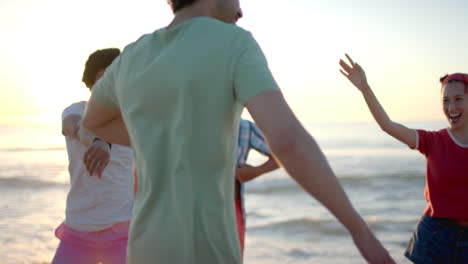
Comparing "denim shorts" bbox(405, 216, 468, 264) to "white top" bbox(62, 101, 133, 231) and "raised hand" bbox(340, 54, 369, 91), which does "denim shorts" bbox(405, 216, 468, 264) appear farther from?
"white top" bbox(62, 101, 133, 231)

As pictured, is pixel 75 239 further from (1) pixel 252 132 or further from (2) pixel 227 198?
(2) pixel 227 198

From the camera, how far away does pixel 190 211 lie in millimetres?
1434

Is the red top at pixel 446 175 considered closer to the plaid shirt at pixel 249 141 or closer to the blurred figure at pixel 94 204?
the plaid shirt at pixel 249 141

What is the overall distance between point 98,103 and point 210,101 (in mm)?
532

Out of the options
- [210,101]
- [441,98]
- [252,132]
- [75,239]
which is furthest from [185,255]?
[441,98]

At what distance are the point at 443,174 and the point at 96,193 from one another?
2374 millimetres

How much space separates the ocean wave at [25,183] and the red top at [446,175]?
47.9 ft

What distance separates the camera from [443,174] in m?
3.92

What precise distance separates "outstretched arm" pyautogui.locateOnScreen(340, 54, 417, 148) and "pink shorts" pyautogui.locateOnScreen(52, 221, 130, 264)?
1924 mm

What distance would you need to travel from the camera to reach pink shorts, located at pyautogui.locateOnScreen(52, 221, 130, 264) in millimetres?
3658

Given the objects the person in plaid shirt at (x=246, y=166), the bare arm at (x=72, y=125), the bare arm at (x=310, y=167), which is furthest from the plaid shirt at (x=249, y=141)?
the bare arm at (x=310, y=167)

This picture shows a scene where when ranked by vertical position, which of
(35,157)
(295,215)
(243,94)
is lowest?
(35,157)

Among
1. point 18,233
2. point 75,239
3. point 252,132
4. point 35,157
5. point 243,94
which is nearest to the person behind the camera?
point 243,94

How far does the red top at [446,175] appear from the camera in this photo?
3.85m
